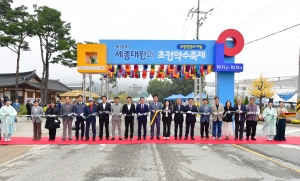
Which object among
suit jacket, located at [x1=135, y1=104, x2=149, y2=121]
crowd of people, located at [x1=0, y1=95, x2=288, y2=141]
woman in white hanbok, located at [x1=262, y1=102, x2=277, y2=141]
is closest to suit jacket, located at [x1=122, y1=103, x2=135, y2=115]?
crowd of people, located at [x1=0, y1=95, x2=288, y2=141]

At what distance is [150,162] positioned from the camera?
6.95 metres

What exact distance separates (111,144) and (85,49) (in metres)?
5.12

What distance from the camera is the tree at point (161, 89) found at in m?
62.3

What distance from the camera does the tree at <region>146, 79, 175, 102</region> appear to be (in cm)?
6226

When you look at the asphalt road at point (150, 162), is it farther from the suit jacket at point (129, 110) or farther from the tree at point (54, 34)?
the tree at point (54, 34)

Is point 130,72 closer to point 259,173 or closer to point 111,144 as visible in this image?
point 111,144

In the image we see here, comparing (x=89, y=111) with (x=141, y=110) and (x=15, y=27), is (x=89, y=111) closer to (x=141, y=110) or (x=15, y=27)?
(x=141, y=110)

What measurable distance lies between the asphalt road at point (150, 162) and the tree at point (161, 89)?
51.1m

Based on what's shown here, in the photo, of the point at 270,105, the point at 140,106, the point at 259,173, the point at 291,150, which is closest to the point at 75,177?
the point at 259,173

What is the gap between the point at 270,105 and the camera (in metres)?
11.0

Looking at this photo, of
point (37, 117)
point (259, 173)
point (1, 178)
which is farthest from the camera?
point (37, 117)

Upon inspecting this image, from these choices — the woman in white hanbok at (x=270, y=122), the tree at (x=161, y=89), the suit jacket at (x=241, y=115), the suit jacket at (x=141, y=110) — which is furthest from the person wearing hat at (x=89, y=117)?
the tree at (x=161, y=89)

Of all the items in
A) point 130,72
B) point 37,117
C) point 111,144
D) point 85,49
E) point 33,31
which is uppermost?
point 33,31

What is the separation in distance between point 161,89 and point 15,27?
44443 mm
